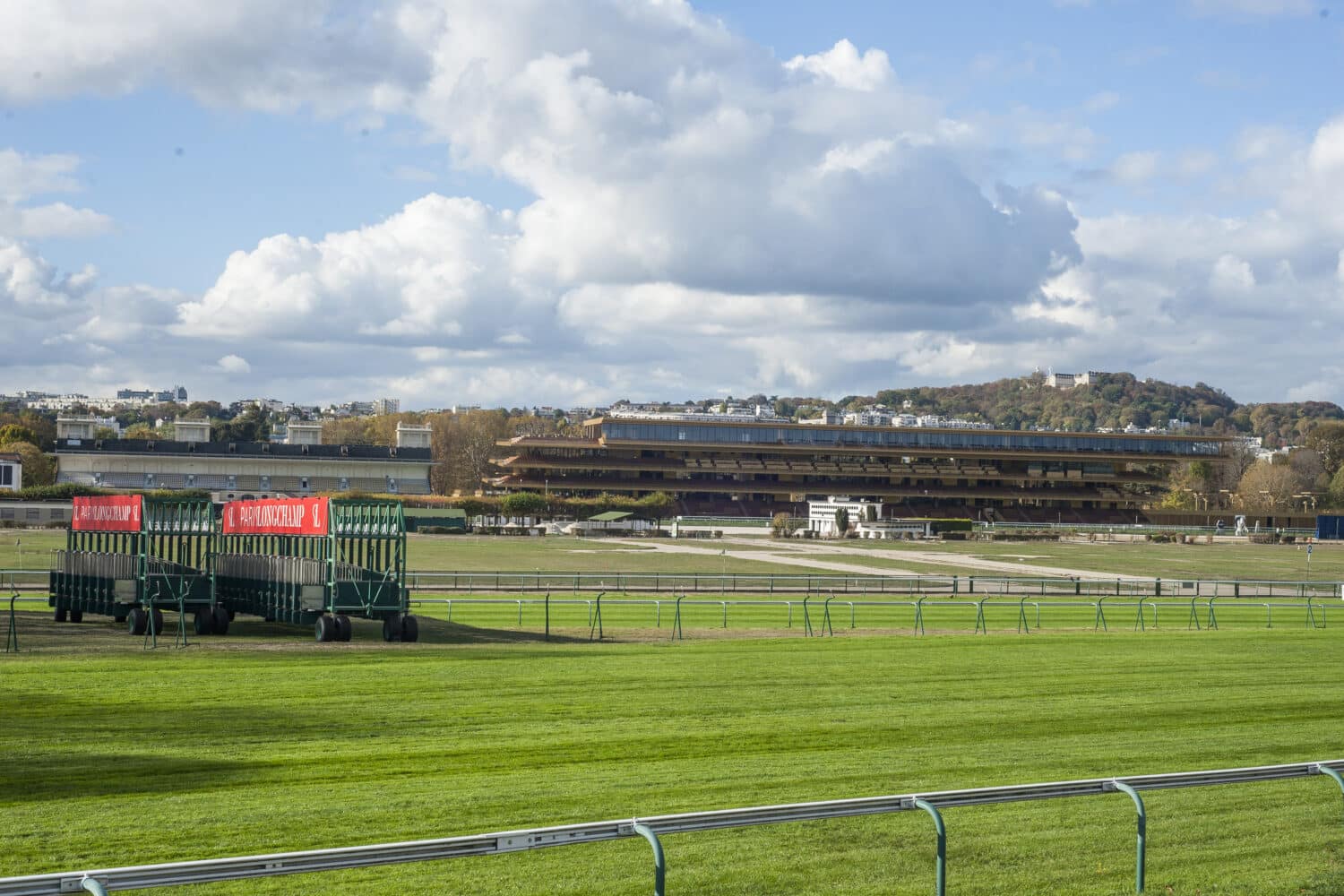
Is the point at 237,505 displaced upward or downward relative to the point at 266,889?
upward

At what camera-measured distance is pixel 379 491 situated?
5039 inches

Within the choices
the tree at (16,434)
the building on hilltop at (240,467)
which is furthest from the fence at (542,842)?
the tree at (16,434)

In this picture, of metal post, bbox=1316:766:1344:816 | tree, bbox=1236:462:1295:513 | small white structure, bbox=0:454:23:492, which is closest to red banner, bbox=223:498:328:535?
metal post, bbox=1316:766:1344:816

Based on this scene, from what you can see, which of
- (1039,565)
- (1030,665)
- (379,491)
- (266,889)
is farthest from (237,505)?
(379,491)

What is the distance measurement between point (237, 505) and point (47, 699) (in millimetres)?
17278

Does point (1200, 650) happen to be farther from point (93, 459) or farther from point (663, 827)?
point (93, 459)

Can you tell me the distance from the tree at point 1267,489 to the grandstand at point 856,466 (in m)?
7.17

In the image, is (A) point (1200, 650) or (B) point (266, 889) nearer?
(B) point (266, 889)

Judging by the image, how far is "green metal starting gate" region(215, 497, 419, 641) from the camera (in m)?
29.2

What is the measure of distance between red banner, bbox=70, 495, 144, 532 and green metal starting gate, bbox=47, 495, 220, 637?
2 cm

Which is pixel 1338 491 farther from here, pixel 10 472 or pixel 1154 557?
pixel 10 472

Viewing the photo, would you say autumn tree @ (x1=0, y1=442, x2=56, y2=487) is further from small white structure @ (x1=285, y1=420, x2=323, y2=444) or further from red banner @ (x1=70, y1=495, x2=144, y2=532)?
red banner @ (x1=70, y1=495, x2=144, y2=532)

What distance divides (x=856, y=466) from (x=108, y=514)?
128 meters

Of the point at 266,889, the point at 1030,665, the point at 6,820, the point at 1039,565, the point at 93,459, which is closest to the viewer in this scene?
the point at 266,889
